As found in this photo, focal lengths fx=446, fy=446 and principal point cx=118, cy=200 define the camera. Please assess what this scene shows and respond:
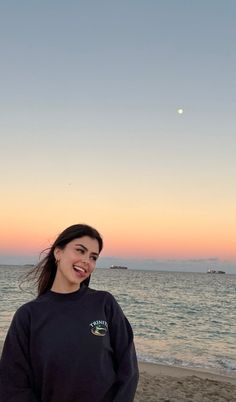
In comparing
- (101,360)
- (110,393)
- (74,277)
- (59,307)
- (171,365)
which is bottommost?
(171,365)

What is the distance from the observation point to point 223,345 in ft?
64.5

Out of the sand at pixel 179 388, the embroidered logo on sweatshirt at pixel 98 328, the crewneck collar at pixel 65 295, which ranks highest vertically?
the crewneck collar at pixel 65 295

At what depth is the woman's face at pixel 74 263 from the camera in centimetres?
290

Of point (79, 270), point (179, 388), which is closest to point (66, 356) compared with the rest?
point (79, 270)

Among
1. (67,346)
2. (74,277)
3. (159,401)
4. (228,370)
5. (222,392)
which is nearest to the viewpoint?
(67,346)

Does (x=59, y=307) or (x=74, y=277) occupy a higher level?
(x=74, y=277)

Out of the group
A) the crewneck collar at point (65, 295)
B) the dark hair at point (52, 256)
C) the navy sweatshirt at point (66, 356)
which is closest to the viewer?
the navy sweatshirt at point (66, 356)

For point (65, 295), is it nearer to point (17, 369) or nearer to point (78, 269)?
point (78, 269)

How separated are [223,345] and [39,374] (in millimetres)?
18564

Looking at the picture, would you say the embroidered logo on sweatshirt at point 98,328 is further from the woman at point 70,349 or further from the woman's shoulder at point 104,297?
the woman's shoulder at point 104,297

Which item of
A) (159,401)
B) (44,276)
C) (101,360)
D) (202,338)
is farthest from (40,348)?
(202,338)

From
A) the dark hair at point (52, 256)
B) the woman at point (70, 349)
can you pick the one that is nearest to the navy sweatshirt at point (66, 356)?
the woman at point (70, 349)

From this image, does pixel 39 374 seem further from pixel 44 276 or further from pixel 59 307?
pixel 44 276

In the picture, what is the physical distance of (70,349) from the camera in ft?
8.66
